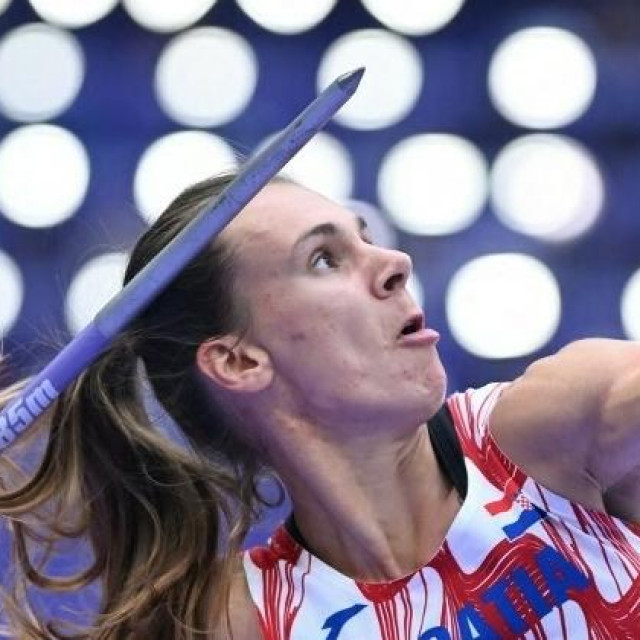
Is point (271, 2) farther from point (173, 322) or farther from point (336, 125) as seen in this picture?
point (173, 322)

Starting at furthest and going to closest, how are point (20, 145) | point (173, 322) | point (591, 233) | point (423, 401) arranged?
point (20, 145), point (591, 233), point (173, 322), point (423, 401)

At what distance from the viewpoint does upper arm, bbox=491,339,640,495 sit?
1095mm

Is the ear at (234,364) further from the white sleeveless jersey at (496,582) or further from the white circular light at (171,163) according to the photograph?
the white circular light at (171,163)

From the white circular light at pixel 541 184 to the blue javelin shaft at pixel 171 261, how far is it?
83cm

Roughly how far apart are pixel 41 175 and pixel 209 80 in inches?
9.5

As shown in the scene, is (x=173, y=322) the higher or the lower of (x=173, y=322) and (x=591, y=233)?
the higher

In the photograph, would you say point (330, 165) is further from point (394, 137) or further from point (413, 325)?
point (413, 325)

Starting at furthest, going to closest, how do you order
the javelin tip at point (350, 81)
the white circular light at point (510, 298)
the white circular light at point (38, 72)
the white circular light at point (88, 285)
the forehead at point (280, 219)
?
the white circular light at point (38, 72)
the white circular light at point (510, 298)
the white circular light at point (88, 285)
the forehead at point (280, 219)
the javelin tip at point (350, 81)

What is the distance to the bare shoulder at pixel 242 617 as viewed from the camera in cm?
123

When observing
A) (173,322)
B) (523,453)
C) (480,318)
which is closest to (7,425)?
(173,322)

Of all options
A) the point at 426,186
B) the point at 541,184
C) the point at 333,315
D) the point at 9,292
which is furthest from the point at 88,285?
the point at 333,315

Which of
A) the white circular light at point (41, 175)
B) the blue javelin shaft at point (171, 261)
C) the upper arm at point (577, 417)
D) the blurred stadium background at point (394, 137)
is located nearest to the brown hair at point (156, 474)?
the blue javelin shaft at point (171, 261)

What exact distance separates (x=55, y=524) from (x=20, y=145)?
0.74 meters

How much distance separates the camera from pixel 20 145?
6.38 feet
